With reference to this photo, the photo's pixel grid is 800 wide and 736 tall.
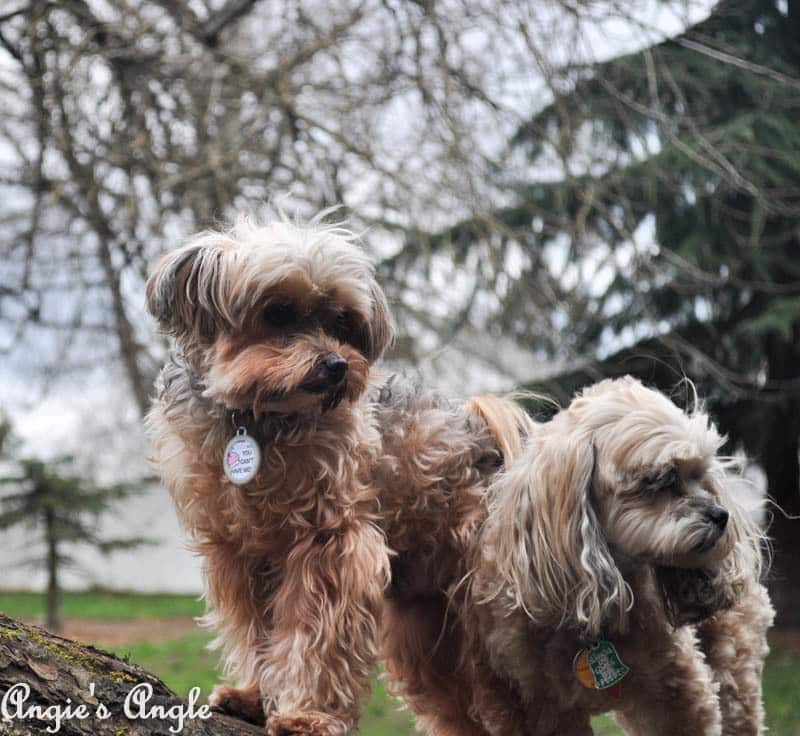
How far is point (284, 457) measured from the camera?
358 cm

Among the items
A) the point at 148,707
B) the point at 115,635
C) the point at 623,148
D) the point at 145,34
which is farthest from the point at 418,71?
the point at 115,635

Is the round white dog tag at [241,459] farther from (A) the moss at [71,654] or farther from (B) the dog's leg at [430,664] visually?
(B) the dog's leg at [430,664]

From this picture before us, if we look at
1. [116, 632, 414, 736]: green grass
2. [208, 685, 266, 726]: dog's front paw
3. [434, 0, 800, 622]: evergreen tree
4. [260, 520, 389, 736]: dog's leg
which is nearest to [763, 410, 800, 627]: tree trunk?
[434, 0, 800, 622]: evergreen tree

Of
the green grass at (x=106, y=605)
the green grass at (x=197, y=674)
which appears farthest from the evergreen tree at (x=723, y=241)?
the green grass at (x=106, y=605)

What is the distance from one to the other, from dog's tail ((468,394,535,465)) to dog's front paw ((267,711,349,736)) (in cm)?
129

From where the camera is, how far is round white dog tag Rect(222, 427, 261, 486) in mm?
3451

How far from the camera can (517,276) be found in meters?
7.78

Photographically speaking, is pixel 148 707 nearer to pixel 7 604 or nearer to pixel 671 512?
pixel 671 512

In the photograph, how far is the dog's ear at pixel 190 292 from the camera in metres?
3.57

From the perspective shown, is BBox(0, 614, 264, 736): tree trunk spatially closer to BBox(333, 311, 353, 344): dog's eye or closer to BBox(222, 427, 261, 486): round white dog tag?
BBox(222, 427, 261, 486): round white dog tag

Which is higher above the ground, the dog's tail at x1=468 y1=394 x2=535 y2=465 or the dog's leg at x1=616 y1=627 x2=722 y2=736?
the dog's tail at x1=468 y1=394 x2=535 y2=465

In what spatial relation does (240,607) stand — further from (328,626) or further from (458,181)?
(458,181)

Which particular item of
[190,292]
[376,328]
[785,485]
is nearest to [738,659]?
[376,328]

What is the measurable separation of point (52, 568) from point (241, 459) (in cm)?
1088
